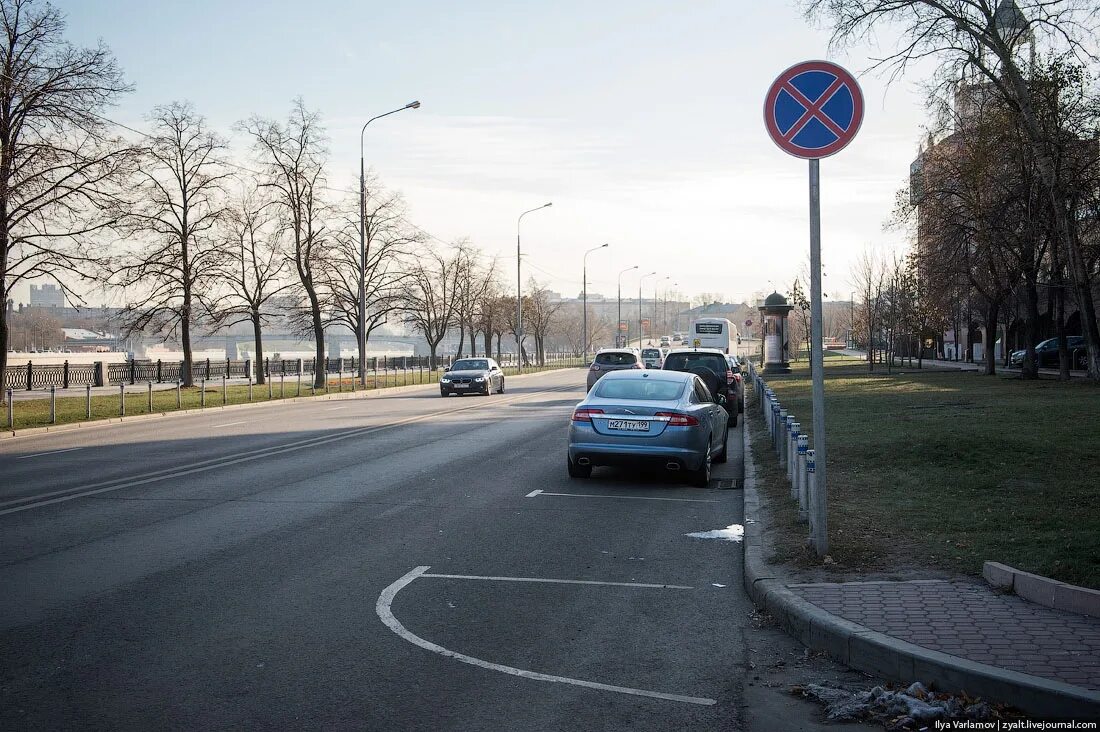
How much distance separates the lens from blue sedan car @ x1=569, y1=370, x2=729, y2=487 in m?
11.9

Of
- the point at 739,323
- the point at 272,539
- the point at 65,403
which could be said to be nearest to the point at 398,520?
the point at 272,539

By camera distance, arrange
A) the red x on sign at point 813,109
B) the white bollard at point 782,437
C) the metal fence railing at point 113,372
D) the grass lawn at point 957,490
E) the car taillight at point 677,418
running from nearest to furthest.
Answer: the grass lawn at point 957,490 < the red x on sign at point 813,109 < the car taillight at point 677,418 < the white bollard at point 782,437 < the metal fence railing at point 113,372

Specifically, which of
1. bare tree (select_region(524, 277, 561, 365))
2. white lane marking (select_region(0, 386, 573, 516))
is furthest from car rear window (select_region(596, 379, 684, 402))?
bare tree (select_region(524, 277, 561, 365))

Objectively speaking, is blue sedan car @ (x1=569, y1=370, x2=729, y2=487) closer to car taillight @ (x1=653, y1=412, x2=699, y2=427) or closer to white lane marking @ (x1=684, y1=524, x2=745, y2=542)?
car taillight @ (x1=653, y1=412, x2=699, y2=427)

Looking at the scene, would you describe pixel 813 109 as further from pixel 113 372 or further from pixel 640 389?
pixel 113 372

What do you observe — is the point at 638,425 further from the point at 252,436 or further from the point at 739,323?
the point at 739,323

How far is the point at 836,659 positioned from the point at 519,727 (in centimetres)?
201

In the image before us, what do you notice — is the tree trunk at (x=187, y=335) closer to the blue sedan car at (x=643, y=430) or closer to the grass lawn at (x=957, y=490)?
the grass lawn at (x=957, y=490)

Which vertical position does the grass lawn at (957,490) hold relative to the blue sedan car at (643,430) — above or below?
below

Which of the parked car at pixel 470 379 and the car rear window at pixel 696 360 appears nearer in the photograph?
the car rear window at pixel 696 360

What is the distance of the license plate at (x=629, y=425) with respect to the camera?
39.4 ft

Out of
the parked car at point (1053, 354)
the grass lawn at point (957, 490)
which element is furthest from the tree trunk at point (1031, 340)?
the grass lawn at point (957, 490)

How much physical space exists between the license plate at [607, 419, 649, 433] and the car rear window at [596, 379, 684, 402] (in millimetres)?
507

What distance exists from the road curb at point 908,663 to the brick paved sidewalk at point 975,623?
0.11 meters
